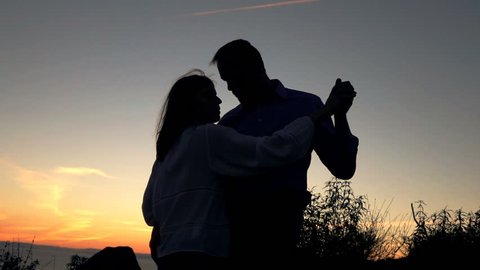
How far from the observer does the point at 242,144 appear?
2.73 m

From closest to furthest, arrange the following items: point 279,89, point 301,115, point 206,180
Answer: point 206,180
point 301,115
point 279,89

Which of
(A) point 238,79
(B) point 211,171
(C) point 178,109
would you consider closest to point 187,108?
(C) point 178,109

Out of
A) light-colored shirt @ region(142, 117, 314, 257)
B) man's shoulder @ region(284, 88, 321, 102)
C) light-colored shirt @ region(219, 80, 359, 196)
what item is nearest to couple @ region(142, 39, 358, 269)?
light-colored shirt @ region(142, 117, 314, 257)

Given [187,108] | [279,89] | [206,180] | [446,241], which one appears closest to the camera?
[206,180]

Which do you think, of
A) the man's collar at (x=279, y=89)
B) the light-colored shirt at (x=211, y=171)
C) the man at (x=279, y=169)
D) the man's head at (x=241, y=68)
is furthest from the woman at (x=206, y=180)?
the man's head at (x=241, y=68)

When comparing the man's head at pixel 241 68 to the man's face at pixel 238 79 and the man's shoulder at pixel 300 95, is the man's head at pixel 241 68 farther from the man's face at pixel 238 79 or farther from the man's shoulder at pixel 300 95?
the man's shoulder at pixel 300 95

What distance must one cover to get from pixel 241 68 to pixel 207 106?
2.56 ft

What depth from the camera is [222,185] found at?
2.80 m

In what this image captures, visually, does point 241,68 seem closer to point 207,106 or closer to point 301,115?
point 301,115

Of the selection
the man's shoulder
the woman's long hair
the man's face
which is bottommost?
the woman's long hair

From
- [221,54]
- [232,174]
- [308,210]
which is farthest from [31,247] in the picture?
[232,174]

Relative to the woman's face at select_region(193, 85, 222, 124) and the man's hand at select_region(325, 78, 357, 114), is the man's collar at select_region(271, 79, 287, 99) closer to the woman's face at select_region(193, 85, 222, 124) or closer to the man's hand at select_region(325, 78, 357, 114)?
the man's hand at select_region(325, 78, 357, 114)

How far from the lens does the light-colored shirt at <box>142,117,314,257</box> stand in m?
2.69

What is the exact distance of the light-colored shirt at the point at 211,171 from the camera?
2.69 metres
